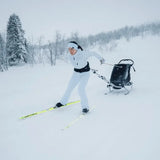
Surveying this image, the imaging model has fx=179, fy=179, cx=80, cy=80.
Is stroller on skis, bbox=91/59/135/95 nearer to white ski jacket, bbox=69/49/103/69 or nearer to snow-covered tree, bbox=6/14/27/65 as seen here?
white ski jacket, bbox=69/49/103/69

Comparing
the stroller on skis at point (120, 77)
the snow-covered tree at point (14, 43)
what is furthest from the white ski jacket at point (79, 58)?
the snow-covered tree at point (14, 43)

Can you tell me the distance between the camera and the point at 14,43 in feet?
84.6

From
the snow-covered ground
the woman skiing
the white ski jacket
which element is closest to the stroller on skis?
the snow-covered ground

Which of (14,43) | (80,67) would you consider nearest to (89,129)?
(80,67)

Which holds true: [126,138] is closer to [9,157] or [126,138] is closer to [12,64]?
[9,157]

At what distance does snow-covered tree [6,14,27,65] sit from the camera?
2595cm

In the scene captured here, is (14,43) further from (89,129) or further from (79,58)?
(89,129)

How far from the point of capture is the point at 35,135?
377cm

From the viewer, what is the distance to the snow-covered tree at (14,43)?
26.0 meters

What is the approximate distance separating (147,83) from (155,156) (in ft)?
16.1

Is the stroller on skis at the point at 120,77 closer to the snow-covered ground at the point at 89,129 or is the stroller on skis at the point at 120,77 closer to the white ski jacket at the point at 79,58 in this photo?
the snow-covered ground at the point at 89,129

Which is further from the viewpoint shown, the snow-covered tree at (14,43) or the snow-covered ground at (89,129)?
the snow-covered tree at (14,43)

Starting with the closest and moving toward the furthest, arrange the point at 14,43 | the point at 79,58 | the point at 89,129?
1. the point at 89,129
2. the point at 79,58
3. the point at 14,43

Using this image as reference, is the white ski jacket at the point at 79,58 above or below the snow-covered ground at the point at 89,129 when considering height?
above
